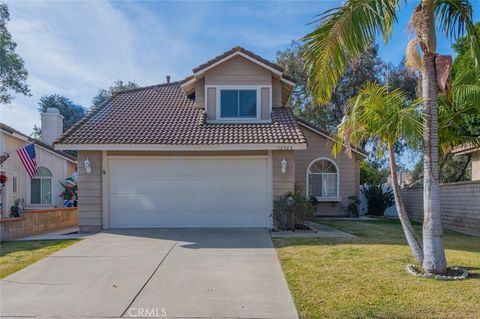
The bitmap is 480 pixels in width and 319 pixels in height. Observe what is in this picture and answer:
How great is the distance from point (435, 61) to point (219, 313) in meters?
5.56

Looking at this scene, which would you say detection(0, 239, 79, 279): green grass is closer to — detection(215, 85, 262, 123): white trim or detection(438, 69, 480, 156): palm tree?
detection(215, 85, 262, 123): white trim

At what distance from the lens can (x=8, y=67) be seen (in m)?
24.2

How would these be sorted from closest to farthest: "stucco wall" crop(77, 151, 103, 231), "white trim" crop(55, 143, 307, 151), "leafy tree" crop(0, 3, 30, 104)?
"white trim" crop(55, 143, 307, 151) < "stucco wall" crop(77, 151, 103, 231) < "leafy tree" crop(0, 3, 30, 104)

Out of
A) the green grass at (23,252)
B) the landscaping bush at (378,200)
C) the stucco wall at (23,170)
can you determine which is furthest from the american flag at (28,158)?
the landscaping bush at (378,200)

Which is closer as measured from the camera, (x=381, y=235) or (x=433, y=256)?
(x=433, y=256)

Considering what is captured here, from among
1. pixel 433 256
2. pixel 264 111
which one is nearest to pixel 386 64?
pixel 264 111

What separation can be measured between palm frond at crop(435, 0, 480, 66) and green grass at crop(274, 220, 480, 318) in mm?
4078

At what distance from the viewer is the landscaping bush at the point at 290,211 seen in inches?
445

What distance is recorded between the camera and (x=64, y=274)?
22.2 feet

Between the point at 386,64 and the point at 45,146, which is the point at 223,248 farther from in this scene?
the point at 386,64

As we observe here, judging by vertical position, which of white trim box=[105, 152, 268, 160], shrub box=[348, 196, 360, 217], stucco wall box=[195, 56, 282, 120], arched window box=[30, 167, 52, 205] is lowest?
shrub box=[348, 196, 360, 217]

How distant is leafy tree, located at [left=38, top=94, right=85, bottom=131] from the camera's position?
38.1 meters

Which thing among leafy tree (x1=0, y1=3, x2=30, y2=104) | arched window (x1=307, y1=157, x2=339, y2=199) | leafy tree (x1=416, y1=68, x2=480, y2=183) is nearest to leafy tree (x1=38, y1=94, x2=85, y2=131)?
leafy tree (x1=0, y1=3, x2=30, y2=104)

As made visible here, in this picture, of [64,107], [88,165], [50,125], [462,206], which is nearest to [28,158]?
[88,165]
